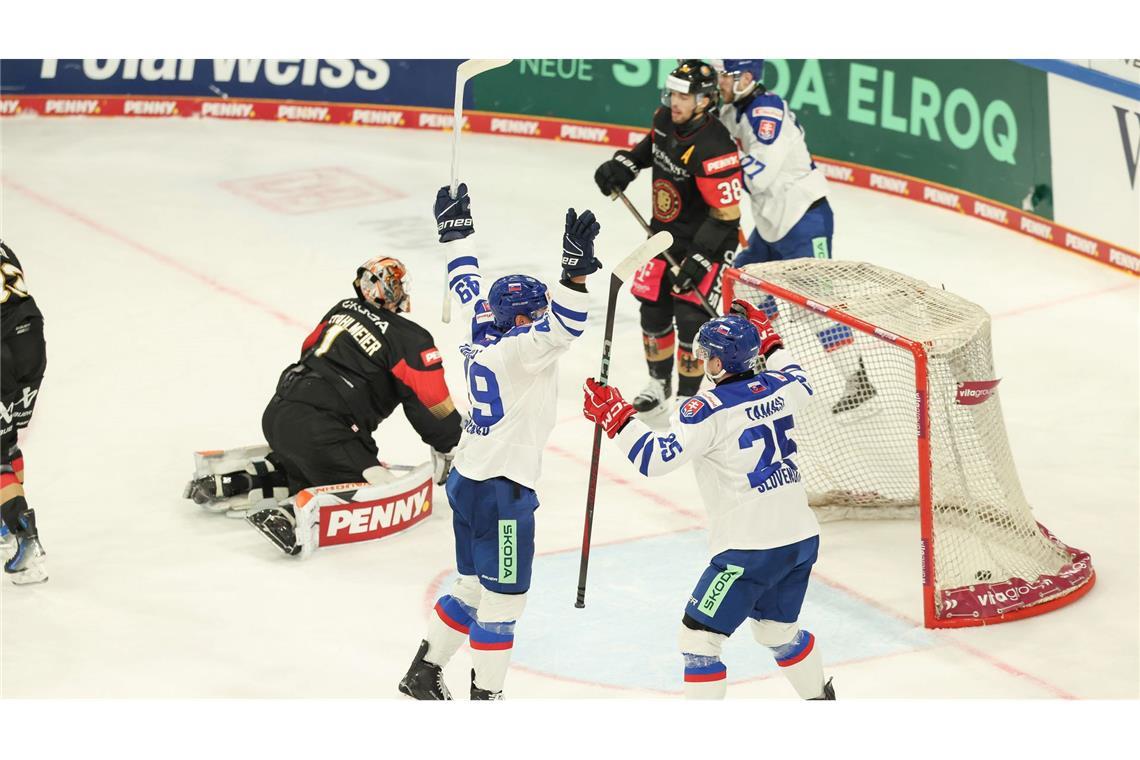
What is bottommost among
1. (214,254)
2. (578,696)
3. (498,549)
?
(578,696)

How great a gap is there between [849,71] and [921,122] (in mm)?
731

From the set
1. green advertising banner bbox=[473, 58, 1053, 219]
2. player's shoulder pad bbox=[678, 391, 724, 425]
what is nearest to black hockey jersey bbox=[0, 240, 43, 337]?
player's shoulder pad bbox=[678, 391, 724, 425]

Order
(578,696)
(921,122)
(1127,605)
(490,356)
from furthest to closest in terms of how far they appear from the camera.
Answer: (921,122)
(1127,605)
(578,696)
(490,356)

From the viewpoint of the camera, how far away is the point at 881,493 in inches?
326

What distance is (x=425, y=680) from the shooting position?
6.30m

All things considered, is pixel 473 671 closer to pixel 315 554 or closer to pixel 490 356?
pixel 490 356

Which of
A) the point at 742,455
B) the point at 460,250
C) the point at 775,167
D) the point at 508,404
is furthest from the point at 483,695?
the point at 775,167

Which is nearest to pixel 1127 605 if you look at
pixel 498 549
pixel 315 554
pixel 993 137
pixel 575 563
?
pixel 575 563

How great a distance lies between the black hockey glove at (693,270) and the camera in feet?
29.2

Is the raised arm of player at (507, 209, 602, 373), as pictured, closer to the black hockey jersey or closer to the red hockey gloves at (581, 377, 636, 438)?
the red hockey gloves at (581, 377, 636, 438)

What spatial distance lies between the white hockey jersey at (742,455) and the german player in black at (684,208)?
9.58 ft

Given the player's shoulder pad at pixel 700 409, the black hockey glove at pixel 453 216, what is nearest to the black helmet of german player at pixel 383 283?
the black hockey glove at pixel 453 216

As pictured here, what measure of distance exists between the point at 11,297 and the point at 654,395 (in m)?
3.53

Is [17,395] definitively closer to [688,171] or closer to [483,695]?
[483,695]
